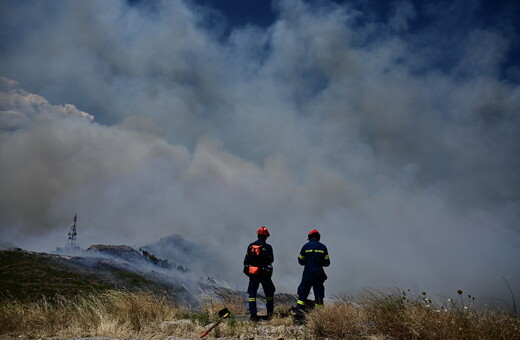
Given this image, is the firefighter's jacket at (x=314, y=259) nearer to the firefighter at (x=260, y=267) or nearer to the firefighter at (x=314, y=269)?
the firefighter at (x=314, y=269)

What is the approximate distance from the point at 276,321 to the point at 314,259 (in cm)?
196

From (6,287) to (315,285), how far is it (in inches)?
2510

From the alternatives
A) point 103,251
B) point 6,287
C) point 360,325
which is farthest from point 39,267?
point 360,325

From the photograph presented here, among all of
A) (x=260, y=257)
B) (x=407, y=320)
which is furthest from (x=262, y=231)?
(x=407, y=320)

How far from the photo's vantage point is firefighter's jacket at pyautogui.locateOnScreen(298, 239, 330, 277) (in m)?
8.85

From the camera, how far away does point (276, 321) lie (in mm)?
7680

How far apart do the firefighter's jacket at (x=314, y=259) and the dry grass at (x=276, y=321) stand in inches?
55.1

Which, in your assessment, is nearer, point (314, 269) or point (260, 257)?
point (314, 269)

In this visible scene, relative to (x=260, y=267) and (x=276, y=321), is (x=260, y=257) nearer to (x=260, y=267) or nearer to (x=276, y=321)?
(x=260, y=267)

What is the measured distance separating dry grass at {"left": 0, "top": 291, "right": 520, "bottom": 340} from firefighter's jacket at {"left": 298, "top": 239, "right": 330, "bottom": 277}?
4.59 ft

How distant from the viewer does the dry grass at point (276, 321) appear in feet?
18.3

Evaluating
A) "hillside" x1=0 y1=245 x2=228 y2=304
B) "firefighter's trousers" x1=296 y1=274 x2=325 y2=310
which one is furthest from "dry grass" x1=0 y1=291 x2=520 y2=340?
"hillside" x1=0 y1=245 x2=228 y2=304

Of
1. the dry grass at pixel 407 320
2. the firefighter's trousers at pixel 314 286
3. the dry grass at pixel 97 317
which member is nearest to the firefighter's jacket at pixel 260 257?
the firefighter's trousers at pixel 314 286

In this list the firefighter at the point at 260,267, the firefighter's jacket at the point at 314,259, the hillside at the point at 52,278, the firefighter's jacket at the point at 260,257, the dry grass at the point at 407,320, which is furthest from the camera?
the hillside at the point at 52,278
